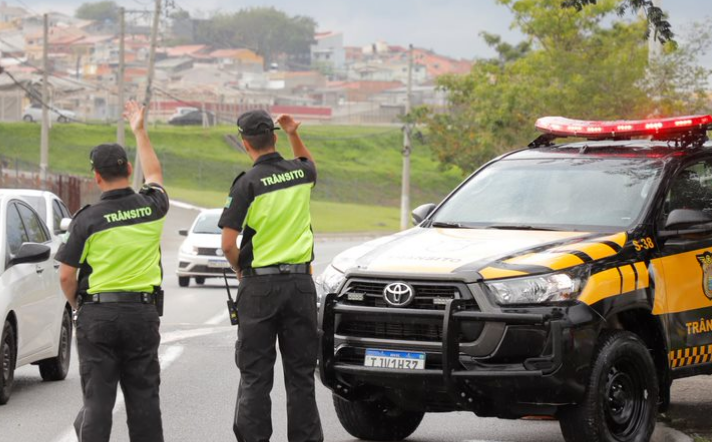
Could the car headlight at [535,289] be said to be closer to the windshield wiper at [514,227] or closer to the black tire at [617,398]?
the black tire at [617,398]

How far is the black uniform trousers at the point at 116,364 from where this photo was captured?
7086 mm

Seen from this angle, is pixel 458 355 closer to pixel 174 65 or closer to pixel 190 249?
pixel 190 249

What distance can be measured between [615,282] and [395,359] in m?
1.38

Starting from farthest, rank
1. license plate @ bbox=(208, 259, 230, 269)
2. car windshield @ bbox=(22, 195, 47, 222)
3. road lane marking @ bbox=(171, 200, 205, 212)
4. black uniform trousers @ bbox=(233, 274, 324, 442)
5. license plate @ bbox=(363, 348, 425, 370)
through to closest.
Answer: road lane marking @ bbox=(171, 200, 205, 212), license plate @ bbox=(208, 259, 230, 269), car windshield @ bbox=(22, 195, 47, 222), license plate @ bbox=(363, 348, 425, 370), black uniform trousers @ bbox=(233, 274, 324, 442)

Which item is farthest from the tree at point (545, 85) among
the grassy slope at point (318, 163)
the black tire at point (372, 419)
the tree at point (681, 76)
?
the black tire at point (372, 419)

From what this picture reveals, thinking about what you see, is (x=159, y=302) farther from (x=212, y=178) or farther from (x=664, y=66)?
(x=212, y=178)

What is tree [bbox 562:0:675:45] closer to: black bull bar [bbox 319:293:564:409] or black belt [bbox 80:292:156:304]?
black bull bar [bbox 319:293:564:409]

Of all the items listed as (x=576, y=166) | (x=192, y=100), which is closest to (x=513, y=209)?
(x=576, y=166)

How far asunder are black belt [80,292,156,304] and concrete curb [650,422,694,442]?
360 cm

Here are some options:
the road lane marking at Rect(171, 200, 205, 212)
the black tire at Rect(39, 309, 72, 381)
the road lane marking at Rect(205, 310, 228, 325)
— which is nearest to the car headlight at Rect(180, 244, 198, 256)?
the road lane marking at Rect(205, 310, 228, 325)

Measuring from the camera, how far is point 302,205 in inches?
311

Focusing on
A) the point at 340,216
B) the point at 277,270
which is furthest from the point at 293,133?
the point at 340,216

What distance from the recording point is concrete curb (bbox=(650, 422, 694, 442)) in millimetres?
8617

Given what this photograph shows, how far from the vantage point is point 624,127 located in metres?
9.81
